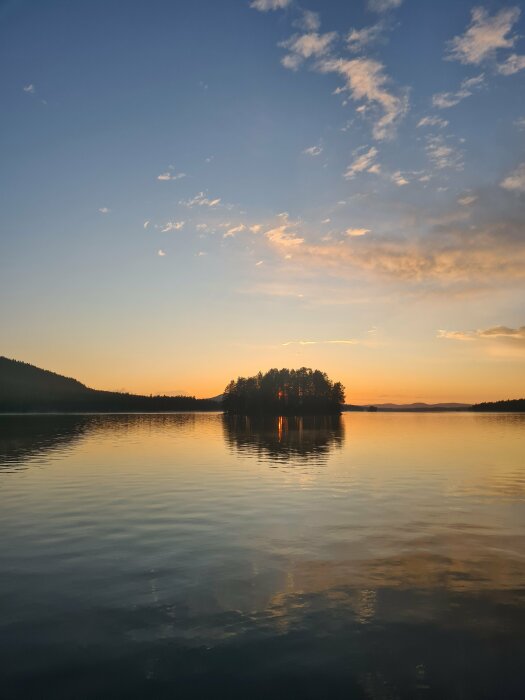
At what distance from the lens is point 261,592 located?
1523cm

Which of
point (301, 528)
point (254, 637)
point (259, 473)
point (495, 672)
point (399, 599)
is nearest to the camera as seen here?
point (495, 672)

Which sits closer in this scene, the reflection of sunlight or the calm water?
the calm water

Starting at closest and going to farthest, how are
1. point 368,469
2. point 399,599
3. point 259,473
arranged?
point 399,599 → point 259,473 → point 368,469

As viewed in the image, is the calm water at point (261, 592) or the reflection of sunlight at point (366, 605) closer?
the calm water at point (261, 592)

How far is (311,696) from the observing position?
9750mm

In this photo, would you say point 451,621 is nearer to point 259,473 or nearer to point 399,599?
point 399,599

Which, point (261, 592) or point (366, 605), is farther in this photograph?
point (261, 592)

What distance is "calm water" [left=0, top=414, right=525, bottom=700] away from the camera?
10.4m

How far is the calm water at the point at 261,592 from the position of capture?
10445mm

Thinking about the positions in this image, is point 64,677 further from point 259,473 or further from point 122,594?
point 259,473

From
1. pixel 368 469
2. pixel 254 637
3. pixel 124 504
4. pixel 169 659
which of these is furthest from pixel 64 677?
pixel 368 469

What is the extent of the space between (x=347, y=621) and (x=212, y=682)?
170 inches

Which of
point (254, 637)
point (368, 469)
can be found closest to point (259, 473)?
point (368, 469)

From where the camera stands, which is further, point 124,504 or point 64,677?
point 124,504
